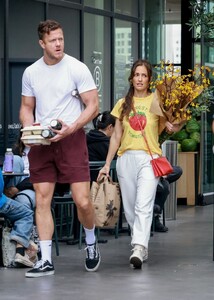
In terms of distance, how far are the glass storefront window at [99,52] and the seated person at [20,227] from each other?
170 inches

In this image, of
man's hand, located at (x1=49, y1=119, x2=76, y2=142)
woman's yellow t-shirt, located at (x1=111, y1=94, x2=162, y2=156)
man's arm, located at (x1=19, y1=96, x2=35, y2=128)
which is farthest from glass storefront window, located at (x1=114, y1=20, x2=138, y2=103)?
man's hand, located at (x1=49, y1=119, x2=76, y2=142)

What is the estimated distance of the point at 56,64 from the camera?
917cm

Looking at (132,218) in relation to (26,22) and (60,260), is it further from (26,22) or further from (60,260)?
(26,22)

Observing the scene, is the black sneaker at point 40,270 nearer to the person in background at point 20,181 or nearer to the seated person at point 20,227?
the seated person at point 20,227

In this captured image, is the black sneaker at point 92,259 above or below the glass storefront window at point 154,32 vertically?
below

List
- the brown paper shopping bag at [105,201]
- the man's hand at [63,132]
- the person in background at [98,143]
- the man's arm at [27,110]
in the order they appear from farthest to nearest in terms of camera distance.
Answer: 1. the person in background at [98,143]
2. the brown paper shopping bag at [105,201]
3. the man's arm at [27,110]
4. the man's hand at [63,132]

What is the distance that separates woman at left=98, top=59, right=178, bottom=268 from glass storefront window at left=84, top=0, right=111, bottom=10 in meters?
3.92

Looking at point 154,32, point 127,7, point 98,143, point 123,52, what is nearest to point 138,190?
point 98,143

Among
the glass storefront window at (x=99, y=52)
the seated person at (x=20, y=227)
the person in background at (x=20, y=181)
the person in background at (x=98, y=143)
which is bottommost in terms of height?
the seated person at (x=20, y=227)

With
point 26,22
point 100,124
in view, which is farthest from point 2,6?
point 100,124


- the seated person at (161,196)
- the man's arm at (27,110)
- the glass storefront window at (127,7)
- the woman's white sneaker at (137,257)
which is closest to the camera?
the man's arm at (27,110)

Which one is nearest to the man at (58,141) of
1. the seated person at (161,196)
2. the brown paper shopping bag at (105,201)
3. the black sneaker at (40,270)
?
the black sneaker at (40,270)

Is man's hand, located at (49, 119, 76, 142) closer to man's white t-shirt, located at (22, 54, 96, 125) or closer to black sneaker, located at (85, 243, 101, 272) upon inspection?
man's white t-shirt, located at (22, 54, 96, 125)

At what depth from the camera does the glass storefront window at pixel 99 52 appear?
13.9m
